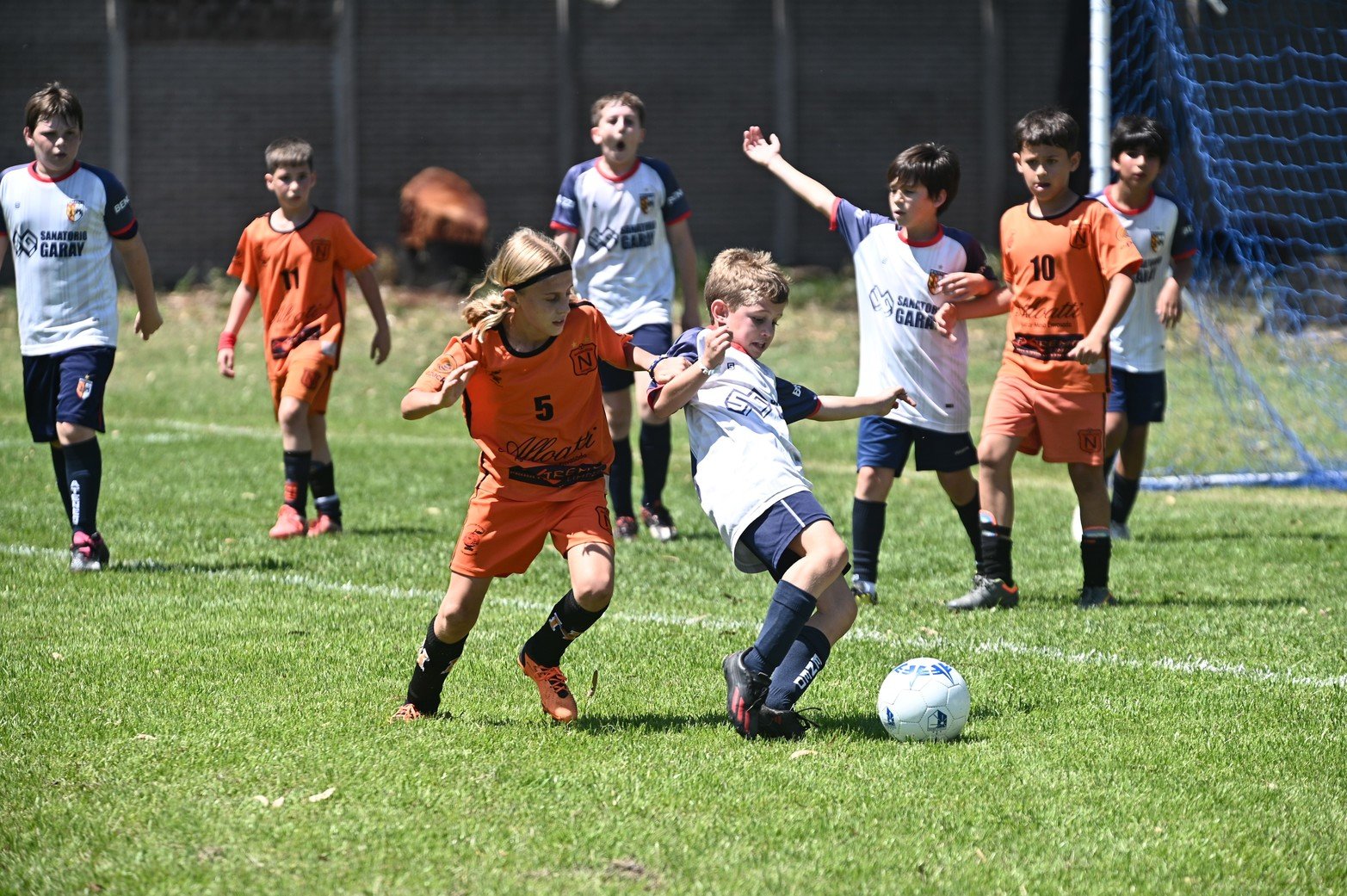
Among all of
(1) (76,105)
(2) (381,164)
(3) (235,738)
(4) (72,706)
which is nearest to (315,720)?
(3) (235,738)

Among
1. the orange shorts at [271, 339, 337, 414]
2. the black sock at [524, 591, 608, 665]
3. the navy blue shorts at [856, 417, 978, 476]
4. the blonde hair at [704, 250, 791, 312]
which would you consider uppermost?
the blonde hair at [704, 250, 791, 312]

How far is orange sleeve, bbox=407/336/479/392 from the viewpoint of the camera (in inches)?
175

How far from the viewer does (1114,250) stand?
650 cm

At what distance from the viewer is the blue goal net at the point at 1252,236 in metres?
11.3

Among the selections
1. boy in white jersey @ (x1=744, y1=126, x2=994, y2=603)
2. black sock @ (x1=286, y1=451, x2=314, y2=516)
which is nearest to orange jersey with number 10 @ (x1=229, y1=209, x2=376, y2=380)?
black sock @ (x1=286, y1=451, x2=314, y2=516)

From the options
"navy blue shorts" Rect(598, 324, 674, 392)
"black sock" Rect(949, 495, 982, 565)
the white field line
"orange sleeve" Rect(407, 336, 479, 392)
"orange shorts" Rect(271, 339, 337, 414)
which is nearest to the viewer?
"orange sleeve" Rect(407, 336, 479, 392)

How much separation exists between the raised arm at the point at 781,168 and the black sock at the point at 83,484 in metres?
3.42

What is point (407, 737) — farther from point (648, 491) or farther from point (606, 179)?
point (606, 179)

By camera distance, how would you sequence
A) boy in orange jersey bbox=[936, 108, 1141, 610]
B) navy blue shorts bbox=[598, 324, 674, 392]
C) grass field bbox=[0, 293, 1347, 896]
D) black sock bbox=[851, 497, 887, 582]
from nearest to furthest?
grass field bbox=[0, 293, 1347, 896]
boy in orange jersey bbox=[936, 108, 1141, 610]
black sock bbox=[851, 497, 887, 582]
navy blue shorts bbox=[598, 324, 674, 392]

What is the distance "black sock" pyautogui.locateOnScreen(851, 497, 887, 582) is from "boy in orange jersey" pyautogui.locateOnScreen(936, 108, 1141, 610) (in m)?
0.46

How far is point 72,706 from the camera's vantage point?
495 cm

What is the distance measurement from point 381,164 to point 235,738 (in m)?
15.5

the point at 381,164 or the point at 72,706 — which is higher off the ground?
the point at 381,164

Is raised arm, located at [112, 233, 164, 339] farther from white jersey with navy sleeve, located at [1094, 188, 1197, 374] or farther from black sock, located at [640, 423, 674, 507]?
white jersey with navy sleeve, located at [1094, 188, 1197, 374]
